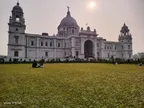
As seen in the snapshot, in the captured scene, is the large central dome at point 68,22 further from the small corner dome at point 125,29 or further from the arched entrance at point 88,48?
the small corner dome at point 125,29

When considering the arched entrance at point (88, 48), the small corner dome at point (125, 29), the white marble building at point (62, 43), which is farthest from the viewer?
the small corner dome at point (125, 29)

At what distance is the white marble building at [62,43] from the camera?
43219 millimetres

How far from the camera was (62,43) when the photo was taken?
175 feet

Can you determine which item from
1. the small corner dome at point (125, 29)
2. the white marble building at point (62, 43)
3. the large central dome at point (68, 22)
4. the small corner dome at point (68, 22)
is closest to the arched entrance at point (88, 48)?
the white marble building at point (62, 43)

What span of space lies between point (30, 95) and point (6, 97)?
75 centimetres

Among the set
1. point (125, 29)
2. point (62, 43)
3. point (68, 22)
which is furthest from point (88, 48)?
point (125, 29)

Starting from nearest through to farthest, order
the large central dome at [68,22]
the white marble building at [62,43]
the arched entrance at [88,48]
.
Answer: the white marble building at [62,43]
the arched entrance at [88,48]
the large central dome at [68,22]

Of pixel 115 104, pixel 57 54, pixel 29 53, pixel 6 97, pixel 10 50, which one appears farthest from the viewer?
pixel 57 54

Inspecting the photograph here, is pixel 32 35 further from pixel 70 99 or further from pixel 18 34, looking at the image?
pixel 70 99

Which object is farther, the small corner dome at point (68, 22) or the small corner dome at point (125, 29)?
the small corner dome at point (125, 29)

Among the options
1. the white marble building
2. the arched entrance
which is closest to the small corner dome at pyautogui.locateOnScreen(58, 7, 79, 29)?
the white marble building

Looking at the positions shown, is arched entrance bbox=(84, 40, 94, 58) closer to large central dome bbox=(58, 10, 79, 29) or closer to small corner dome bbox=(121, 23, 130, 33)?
large central dome bbox=(58, 10, 79, 29)

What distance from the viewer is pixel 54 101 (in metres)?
4.21

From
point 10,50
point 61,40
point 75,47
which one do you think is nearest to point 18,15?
point 10,50
